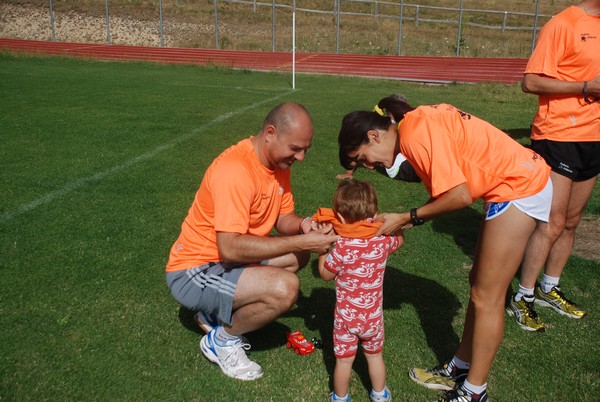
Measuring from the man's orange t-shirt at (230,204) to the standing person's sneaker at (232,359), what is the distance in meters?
0.55

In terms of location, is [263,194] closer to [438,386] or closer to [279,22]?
[438,386]

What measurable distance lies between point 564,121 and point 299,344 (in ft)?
8.32

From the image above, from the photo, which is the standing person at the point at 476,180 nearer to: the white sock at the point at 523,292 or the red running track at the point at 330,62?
the white sock at the point at 523,292

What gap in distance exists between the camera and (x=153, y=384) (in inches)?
133

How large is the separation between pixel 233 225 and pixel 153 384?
3.61 feet

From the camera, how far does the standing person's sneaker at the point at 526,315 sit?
4211mm

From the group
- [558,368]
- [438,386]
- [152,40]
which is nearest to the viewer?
[438,386]

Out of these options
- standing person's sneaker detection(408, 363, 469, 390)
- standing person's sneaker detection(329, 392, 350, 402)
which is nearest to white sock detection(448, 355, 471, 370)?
standing person's sneaker detection(408, 363, 469, 390)

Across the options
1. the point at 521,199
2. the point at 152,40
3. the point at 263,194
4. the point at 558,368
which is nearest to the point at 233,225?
the point at 263,194

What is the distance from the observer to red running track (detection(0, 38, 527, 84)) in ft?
79.2

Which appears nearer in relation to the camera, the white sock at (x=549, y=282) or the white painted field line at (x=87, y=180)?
the white sock at (x=549, y=282)

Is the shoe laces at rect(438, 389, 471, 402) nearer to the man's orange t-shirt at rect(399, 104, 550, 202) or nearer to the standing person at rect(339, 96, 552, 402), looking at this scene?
the standing person at rect(339, 96, 552, 402)

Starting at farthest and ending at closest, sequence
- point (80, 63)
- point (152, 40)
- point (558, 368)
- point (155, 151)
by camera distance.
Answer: point (152, 40), point (80, 63), point (155, 151), point (558, 368)

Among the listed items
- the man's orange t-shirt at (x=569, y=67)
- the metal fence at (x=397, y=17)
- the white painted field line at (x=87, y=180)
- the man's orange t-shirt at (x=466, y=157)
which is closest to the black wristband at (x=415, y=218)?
the man's orange t-shirt at (x=466, y=157)
